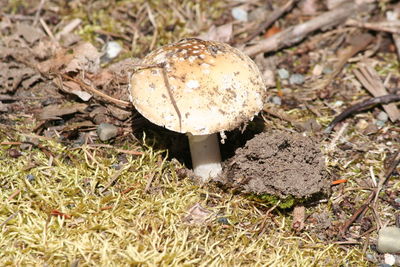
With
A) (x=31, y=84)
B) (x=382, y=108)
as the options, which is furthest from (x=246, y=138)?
(x=31, y=84)

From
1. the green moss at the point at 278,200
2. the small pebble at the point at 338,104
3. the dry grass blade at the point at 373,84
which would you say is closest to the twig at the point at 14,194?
the green moss at the point at 278,200

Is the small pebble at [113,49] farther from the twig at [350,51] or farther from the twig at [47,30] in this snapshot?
the twig at [350,51]

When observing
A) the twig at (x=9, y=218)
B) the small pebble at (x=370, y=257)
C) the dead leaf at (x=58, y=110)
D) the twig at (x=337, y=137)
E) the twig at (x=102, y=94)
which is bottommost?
the small pebble at (x=370, y=257)

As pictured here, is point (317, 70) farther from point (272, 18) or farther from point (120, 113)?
point (120, 113)

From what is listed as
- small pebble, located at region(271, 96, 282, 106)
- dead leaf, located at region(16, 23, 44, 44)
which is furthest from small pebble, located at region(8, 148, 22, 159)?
small pebble, located at region(271, 96, 282, 106)

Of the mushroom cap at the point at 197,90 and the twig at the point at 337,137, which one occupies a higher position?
the mushroom cap at the point at 197,90

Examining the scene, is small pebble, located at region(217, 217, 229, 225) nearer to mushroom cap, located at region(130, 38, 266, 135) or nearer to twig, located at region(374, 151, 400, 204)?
mushroom cap, located at region(130, 38, 266, 135)

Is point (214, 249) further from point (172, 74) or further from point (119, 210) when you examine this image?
point (172, 74)
